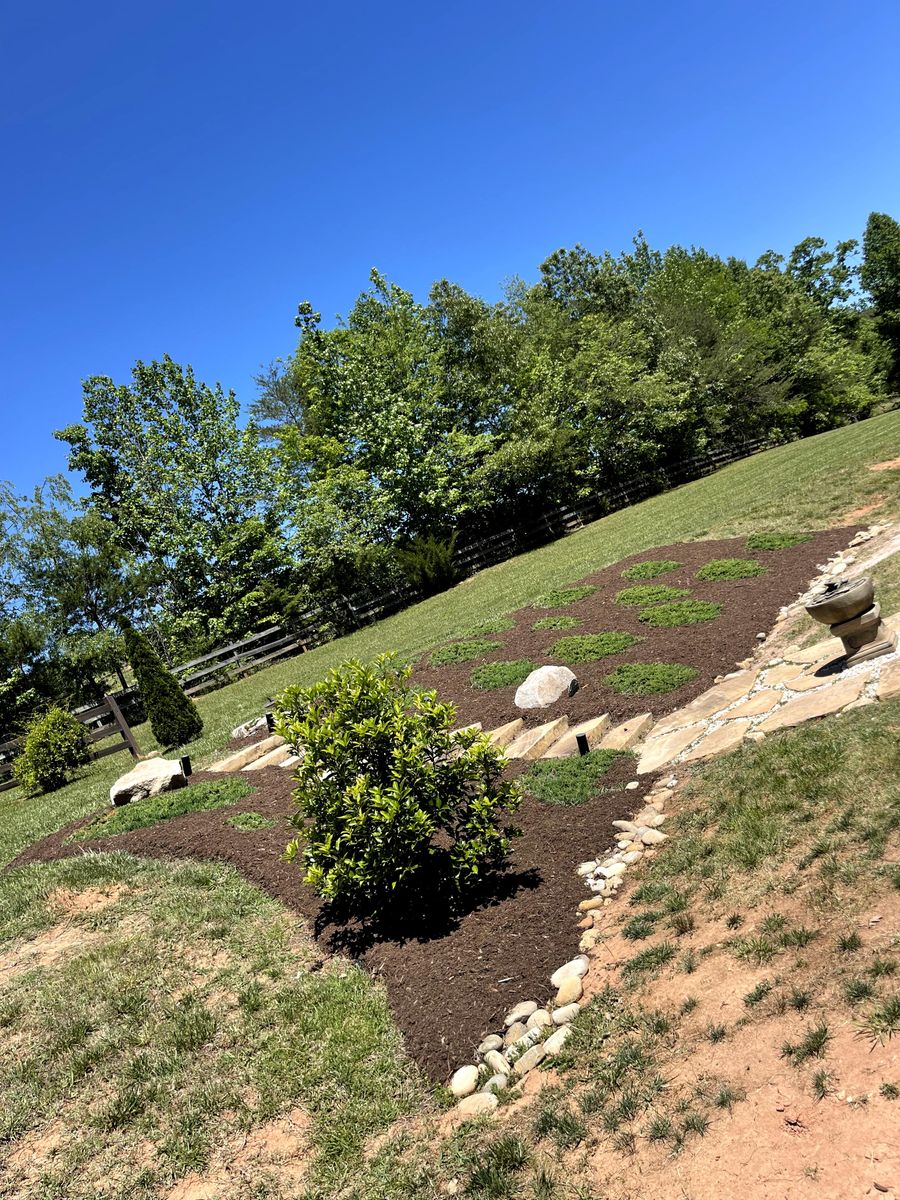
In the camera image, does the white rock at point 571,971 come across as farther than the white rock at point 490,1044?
Yes

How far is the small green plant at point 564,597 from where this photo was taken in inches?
426

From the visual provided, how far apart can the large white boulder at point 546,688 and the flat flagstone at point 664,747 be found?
1.47 m

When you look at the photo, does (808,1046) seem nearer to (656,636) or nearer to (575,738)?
(575,738)

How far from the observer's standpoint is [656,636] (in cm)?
815

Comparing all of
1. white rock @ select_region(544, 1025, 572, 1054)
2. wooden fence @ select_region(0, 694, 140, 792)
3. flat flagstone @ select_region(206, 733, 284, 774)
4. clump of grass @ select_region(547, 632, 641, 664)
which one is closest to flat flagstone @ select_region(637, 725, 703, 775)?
clump of grass @ select_region(547, 632, 641, 664)

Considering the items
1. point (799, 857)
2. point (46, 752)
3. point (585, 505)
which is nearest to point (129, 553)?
point (46, 752)

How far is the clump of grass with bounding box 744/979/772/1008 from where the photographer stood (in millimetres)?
2715

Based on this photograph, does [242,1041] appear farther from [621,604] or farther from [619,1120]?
[621,604]

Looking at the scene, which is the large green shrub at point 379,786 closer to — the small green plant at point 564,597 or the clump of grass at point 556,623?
the clump of grass at point 556,623

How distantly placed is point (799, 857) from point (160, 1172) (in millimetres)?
3350

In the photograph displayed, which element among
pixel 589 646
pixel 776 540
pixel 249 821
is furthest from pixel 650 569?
pixel 249 821

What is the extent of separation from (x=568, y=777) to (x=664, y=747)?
2.82ft

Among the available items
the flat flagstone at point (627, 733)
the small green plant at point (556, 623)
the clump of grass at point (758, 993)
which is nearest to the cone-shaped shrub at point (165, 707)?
the small green plant at point (556, 623)

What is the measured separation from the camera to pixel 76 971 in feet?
13.9
